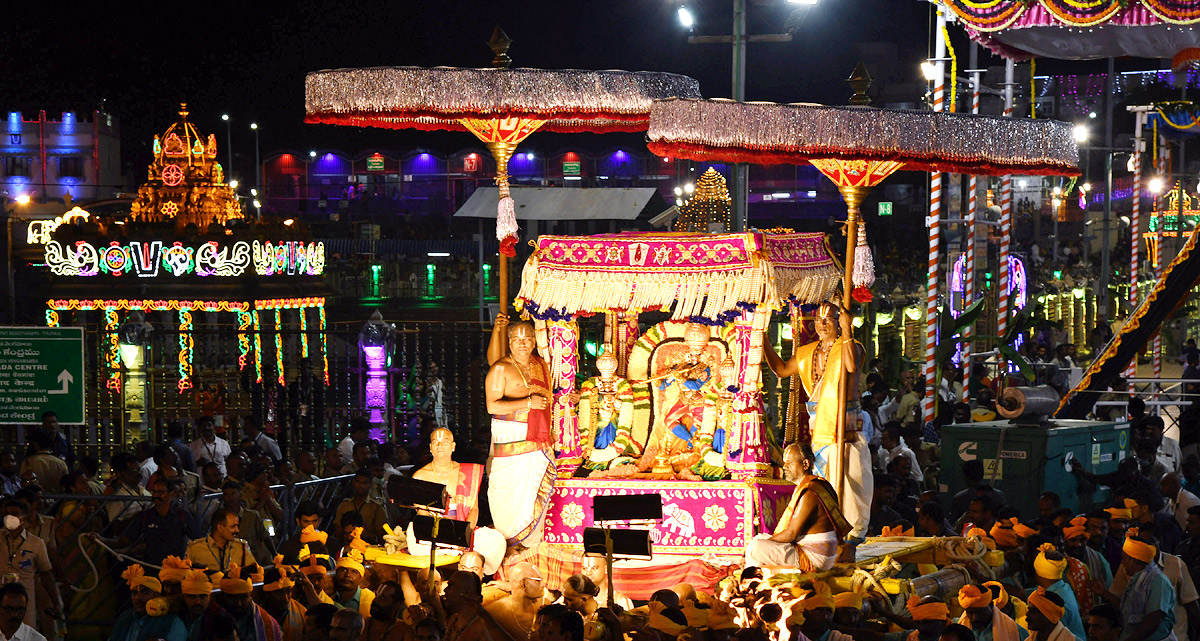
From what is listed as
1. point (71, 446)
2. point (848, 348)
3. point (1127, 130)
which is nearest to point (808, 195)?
point (1127, 130)

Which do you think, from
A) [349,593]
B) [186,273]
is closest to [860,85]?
[349,593]

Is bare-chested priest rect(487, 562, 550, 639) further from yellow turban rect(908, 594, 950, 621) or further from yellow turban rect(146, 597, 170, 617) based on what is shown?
yellow turban rect(908, 594, 950, 621)

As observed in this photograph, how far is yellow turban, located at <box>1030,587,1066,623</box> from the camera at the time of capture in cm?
706

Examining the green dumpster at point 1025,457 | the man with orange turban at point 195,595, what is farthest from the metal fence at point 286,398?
the man with orange turban at point 195,595

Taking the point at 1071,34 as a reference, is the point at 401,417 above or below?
below

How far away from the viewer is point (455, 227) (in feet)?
135

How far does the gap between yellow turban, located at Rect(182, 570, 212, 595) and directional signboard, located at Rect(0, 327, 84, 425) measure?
494 centimetres

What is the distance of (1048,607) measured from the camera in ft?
23.2

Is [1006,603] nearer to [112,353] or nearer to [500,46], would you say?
[500,46]

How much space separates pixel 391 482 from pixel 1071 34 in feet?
30.6

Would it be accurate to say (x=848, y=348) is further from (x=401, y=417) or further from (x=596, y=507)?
(x=401, y=417)

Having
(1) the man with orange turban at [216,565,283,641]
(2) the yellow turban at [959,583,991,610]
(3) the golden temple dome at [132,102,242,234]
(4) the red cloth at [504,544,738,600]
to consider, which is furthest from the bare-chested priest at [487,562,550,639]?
(3) the golden temple dome at [132,102,242,234]

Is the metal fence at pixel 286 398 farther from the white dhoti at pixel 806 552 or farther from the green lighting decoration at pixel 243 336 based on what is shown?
the white dhoti at pixel 806 552

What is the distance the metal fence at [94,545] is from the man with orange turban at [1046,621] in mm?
5046
